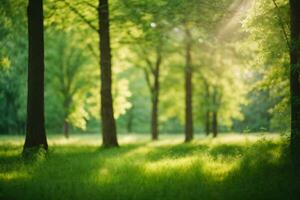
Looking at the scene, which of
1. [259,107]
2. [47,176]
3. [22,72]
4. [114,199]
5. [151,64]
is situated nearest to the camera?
[114,199]

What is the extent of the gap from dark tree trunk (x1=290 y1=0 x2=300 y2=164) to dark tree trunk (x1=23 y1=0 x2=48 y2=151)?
884cm

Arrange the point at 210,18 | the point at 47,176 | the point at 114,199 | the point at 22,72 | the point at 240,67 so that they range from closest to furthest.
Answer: the point at 114,199 → the point at 47,176 → the point at 210,18 → the point at 240,67 → the point at 22,72

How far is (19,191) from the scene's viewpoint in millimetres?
7902

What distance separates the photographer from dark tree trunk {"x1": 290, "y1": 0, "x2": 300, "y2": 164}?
32.7ft

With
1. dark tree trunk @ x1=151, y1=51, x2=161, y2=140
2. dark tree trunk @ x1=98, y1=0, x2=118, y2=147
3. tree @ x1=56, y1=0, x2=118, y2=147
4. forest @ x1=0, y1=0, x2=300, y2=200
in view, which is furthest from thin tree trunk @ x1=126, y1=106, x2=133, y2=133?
dark tree trunk @ x1=98, y1=0, x2=118, y2=147

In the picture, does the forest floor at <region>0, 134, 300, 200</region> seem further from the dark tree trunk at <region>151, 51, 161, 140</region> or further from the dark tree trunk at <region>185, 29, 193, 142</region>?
the dark tree trunk at <region>151, 51, 161, 140</region>

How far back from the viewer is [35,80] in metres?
14.1

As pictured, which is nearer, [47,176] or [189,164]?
[47,176]

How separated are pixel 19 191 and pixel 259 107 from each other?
80.4 metres

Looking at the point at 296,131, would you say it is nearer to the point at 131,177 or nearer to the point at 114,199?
the point at 131,177

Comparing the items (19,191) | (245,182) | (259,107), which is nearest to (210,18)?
(245,182)

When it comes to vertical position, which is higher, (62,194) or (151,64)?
(151,64)

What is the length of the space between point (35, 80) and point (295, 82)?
9.16 metres

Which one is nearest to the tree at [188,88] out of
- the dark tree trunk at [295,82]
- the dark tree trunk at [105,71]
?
the dark tree trunk at [105,71]
